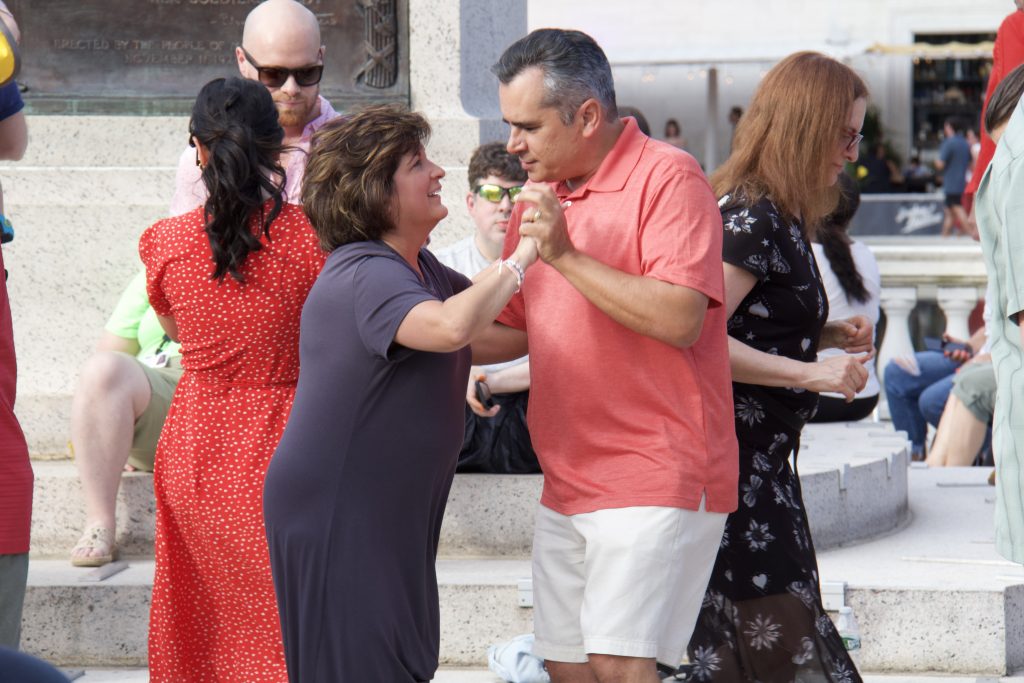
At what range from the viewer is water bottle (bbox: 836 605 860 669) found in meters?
4.19

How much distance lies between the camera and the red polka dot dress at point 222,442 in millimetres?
3619

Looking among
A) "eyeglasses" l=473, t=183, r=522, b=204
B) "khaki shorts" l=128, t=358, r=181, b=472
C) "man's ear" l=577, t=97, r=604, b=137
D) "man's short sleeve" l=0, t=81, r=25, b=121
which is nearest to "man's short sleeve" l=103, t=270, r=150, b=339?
"khaki shorts" l=128, t=358, r=181, b=472

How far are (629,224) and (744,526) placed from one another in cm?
90

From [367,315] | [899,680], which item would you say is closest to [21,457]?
[367,315]

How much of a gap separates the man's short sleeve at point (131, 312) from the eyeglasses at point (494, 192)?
46.9 inches

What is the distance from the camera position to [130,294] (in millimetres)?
5242

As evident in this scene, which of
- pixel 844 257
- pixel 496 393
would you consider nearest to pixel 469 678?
pixel 496 393

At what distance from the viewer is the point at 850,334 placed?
366cm

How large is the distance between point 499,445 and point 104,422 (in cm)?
124

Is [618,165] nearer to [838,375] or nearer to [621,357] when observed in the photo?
[621,357]

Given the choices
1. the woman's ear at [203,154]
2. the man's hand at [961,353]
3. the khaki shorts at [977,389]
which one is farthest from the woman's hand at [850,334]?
the man's hand at [961,353]

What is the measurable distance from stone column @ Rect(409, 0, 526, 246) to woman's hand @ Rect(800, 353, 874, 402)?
9.17 ft

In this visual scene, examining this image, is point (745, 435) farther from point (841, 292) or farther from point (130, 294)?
point (841, 292)

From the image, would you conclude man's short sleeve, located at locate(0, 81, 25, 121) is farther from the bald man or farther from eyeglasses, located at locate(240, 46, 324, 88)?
eyeglasses, located at locate(240, 46, 324, 88)
